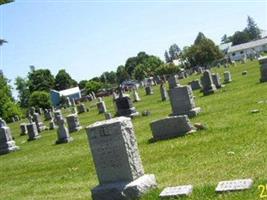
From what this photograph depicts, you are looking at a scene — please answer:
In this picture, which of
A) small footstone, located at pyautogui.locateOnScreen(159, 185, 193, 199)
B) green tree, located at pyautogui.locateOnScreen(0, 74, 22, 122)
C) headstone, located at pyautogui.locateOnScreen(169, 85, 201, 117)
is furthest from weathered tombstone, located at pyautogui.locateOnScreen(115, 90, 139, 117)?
green tree, located at pyautogui.locateOnScreen(0, 74, 22, 122)

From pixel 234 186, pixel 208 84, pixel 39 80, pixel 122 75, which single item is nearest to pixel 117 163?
pixel 234 186

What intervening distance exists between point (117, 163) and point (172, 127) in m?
7.28

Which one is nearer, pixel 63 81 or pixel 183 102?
pixel 183 102

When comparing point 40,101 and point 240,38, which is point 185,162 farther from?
point 240,38

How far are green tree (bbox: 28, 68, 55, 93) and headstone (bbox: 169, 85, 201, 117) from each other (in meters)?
105

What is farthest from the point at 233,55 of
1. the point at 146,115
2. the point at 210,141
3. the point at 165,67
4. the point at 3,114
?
the point at 210,141

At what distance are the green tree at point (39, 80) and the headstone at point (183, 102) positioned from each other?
10531cm

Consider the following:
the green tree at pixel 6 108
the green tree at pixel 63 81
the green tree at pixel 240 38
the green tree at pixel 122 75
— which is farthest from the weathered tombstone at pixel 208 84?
the green tree at pixel 240 38

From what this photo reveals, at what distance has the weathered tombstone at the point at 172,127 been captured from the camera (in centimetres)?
1675

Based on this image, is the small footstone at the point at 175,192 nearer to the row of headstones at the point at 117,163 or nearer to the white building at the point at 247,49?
the row of headstones at the point at 117,163

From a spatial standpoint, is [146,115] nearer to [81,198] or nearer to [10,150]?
[10,150]

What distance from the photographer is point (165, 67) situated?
101 meters

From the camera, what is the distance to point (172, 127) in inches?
667

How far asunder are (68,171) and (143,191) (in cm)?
631
